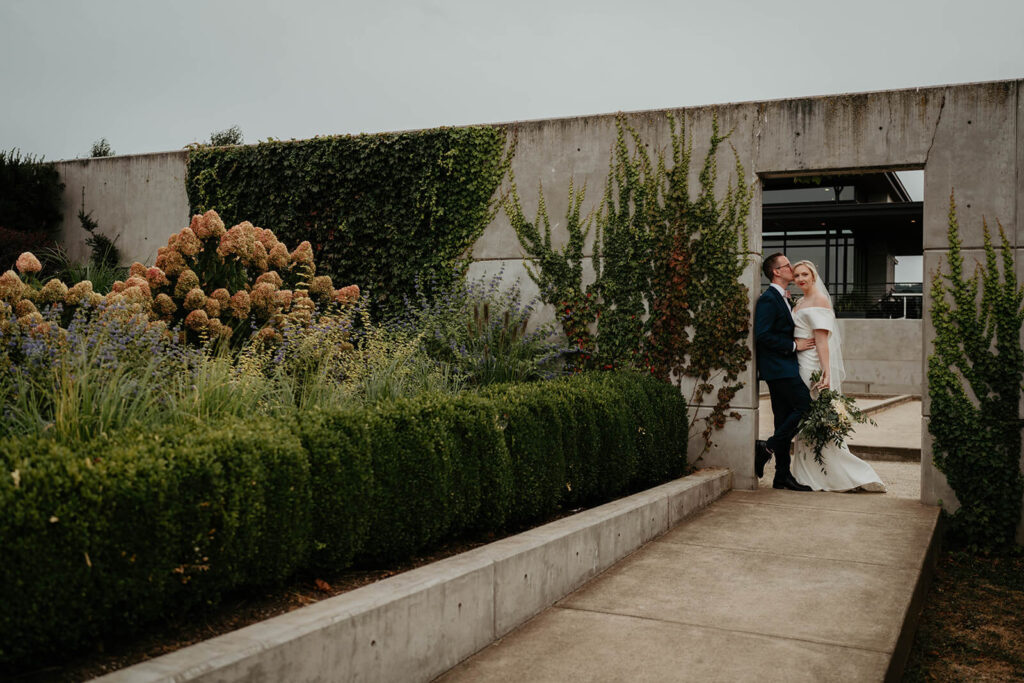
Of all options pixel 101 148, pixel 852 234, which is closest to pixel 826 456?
pixel 852 234

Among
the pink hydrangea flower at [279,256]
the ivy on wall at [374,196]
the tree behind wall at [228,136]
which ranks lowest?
the pink hydrangea flower at [279,256]

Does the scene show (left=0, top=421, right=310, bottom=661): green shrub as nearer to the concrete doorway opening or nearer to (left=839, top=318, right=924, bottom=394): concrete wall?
the concrete doorway opening

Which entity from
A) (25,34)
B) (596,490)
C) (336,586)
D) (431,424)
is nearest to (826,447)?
(596,490)

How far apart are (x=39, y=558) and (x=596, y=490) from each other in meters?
3.81

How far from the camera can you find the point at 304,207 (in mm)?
9109

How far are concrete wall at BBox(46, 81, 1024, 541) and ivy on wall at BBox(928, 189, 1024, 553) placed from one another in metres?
0.16

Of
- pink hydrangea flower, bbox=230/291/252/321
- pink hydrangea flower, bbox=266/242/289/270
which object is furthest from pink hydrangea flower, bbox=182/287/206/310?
pink hydrangea flower, bbox=266/242/289/270

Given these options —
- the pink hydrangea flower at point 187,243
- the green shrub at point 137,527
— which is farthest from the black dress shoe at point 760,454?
the green shrub at point 137,527

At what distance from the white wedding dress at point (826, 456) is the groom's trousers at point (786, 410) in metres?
0.10

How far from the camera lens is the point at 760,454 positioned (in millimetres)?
7742

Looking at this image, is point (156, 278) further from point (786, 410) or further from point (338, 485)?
point (786, 410)

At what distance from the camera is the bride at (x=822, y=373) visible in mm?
7305

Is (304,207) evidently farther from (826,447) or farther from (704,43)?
(826,447)

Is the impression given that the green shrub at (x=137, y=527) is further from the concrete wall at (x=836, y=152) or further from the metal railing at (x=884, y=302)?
the metal railing at (x=884, y=302)
